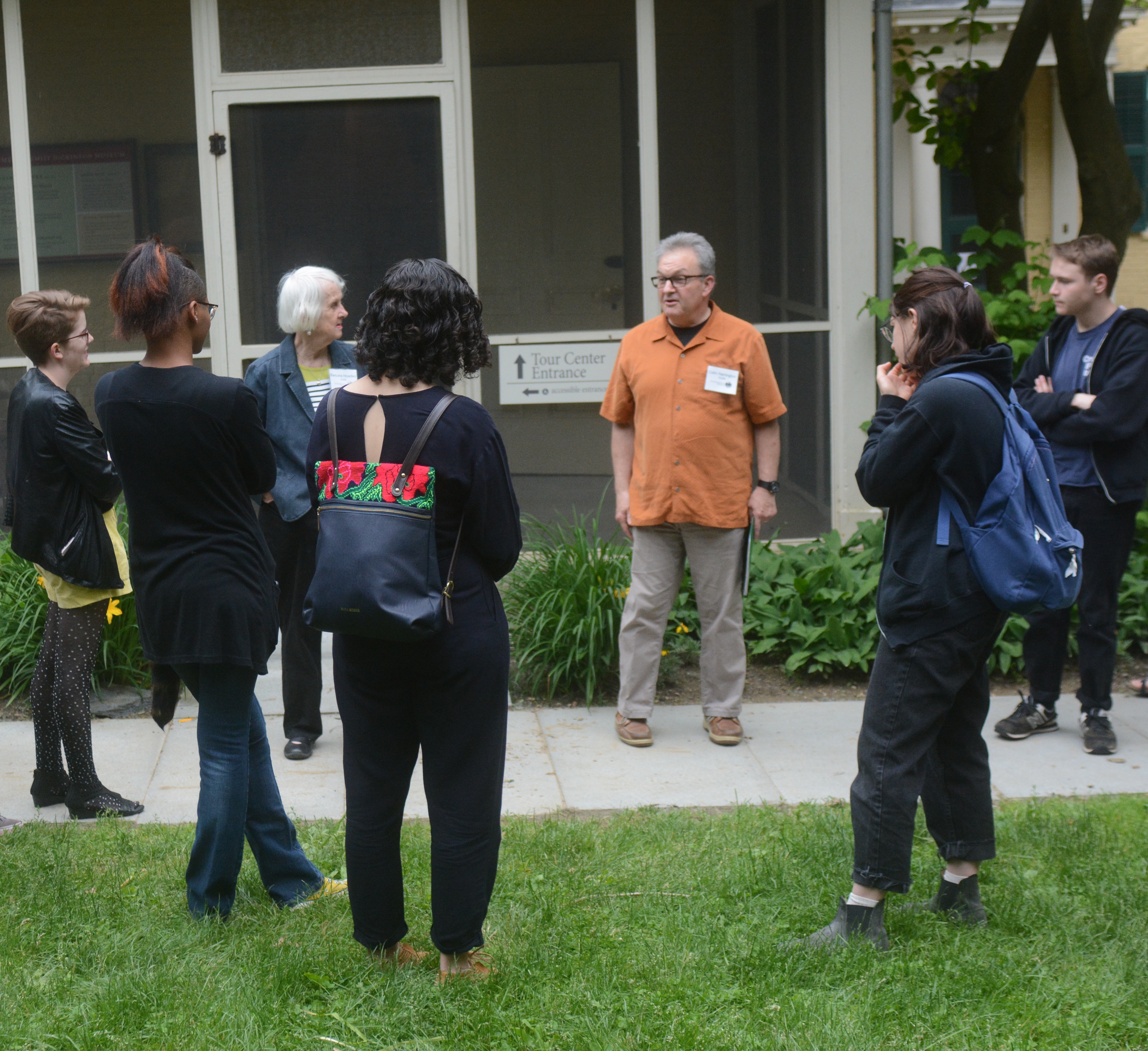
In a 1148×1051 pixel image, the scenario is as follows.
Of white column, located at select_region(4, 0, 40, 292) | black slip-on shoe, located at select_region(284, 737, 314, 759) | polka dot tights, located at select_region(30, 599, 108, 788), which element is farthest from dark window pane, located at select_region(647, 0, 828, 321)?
polka dot tights, located at select_region(30, 599, 108, 788)

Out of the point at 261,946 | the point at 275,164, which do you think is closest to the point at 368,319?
the point at 261,946

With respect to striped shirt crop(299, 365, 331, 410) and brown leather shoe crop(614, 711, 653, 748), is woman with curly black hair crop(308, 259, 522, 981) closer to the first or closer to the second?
striped shirt crop(299, 365, 331, 410)

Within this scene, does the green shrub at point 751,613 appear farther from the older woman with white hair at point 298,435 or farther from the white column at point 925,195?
the white column at point 925,195

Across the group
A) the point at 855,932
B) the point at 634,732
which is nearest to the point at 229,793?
the point at 855,932

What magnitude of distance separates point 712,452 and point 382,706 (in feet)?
8.71

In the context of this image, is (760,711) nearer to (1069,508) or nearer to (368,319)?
(1069,508)

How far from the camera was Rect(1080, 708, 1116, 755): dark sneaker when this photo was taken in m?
5.48

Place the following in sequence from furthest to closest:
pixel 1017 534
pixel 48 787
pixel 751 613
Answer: pixel 751 613
pixel 48 787
pixel 1017 534

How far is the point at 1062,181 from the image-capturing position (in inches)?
524

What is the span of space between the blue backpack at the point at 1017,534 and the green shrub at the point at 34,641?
4.05m

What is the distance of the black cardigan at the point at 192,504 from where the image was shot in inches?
135

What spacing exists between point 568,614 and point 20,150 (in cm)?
433

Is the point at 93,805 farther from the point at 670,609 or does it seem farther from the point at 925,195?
the point at 925,195

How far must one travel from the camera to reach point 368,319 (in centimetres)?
312
